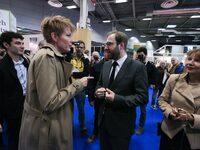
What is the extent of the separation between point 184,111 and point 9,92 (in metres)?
1.72

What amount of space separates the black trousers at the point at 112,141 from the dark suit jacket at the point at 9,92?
0.95m

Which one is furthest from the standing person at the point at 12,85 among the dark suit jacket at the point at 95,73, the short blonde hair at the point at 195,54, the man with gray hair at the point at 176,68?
the man with gray hair at the point at 176,68

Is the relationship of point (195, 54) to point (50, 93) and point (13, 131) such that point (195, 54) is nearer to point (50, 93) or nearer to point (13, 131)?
point (50, 93)

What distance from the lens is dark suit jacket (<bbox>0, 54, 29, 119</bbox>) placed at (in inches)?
75.1

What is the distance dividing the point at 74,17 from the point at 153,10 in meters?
5.02

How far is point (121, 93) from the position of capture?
1713 millimetres

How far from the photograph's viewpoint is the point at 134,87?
5.66 feet

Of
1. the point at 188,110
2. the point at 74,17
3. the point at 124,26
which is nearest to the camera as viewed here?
the point at 188,110

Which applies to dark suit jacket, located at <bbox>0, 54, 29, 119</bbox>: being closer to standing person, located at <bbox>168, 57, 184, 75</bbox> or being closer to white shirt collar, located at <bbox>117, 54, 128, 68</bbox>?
white shirt collar, located at <bbox>117, 54, 128, 68</bbox>

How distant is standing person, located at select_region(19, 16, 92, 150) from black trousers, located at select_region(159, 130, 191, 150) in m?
0.90

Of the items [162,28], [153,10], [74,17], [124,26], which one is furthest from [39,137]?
[162,28]

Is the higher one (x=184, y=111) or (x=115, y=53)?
(x=115, y=53)

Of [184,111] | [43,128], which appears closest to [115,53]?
[184,111]

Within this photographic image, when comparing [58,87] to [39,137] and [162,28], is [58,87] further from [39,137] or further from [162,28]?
[162,28]
